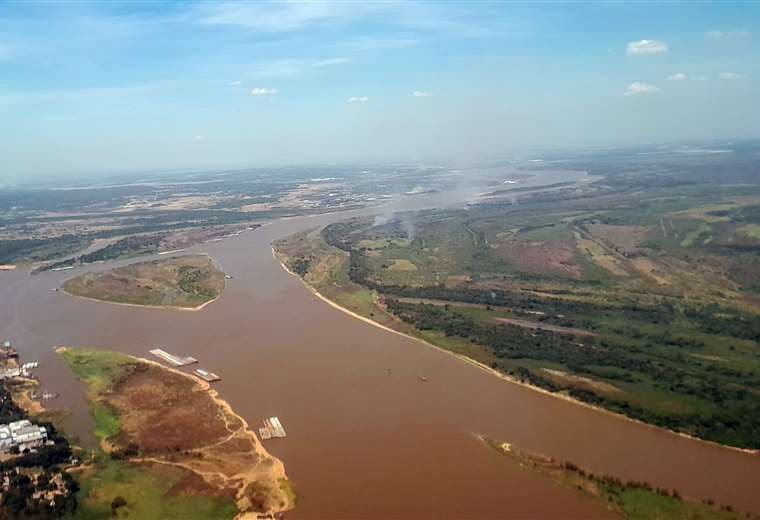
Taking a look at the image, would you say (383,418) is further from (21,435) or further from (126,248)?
(126,248)

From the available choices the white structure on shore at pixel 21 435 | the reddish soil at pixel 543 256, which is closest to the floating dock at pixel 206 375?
the white structure on shore at pixel 21 435

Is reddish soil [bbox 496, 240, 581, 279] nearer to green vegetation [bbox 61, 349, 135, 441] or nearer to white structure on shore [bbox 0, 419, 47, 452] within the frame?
green vegetation [bbox 61, 349, 135, 441]

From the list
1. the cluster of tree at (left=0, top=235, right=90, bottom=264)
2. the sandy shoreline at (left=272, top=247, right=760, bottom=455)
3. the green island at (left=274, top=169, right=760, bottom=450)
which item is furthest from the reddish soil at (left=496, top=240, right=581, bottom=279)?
the cluster of tree at (left=0, top=235, right=90, bottom=264)

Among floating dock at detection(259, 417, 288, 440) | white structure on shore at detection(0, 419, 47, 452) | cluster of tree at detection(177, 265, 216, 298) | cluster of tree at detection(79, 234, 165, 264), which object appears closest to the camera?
white structure on shore at detection(0, 419, 47, 452)

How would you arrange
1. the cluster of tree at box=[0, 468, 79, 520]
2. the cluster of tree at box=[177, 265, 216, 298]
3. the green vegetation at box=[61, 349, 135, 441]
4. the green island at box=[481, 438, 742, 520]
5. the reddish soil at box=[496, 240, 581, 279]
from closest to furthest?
the green island at box=[481, 438, 742, 520], the cluster of tree at box=[0, 468, 79, 520], the green vegetation at box=[61, 349, 135, 441], the cluster of tree at box=[177, 265, 216, 298], the reddish soil at box=[496, 240, 581, 279]

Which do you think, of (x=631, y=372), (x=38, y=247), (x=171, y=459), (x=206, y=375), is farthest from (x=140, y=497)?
(x=38, y=247)

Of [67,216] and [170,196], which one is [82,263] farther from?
[170,196]

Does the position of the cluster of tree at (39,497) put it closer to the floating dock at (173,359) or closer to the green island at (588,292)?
the floating dock at (173,359)
